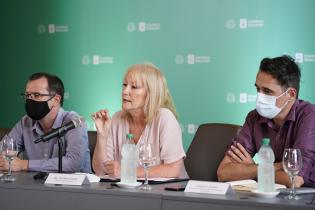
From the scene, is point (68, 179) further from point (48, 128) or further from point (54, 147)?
point (48, 128)

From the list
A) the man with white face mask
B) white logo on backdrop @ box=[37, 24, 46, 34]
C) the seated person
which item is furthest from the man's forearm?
white logo on backdrop @ box=[37, 24, 46, 34]

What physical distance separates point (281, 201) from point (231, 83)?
290 centimetres

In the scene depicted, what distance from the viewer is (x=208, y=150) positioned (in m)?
3.81

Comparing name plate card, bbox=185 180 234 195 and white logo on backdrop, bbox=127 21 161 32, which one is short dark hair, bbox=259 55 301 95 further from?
white logo on backdrop, bbox=127 21 161 32

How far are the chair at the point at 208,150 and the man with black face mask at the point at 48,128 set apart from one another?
0.70 m

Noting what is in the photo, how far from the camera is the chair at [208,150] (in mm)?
3771

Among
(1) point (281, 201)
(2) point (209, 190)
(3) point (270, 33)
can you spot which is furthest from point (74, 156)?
(3) point (270, 33)

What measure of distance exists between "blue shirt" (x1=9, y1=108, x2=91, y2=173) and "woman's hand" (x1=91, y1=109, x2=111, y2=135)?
0.34 m

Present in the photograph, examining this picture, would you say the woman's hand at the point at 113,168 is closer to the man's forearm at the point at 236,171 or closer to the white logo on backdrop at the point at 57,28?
the man's forearm at the point at 236,171

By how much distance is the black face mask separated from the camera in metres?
3.90

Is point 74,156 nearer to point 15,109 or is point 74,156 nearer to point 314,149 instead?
point 314,149

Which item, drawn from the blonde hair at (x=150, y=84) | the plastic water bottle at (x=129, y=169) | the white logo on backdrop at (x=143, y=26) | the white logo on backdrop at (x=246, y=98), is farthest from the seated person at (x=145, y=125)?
the white logo on backdrop at (x=143, y=26)

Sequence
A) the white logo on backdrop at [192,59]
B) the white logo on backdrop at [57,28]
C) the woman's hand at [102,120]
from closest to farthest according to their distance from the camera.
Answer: the woman's hand at [102,120]
the white logo on backdrop at [192,59]
the white logo on backdrop at [57,28]

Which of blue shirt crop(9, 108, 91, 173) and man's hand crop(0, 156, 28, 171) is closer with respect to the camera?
man's hand crop(0, 156, 28, 171)
